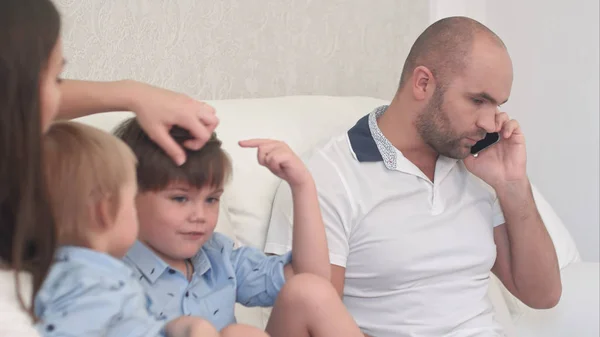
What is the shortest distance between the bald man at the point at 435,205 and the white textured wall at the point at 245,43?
42 cm

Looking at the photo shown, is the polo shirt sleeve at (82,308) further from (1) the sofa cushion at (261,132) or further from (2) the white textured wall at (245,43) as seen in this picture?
(2) the white textured wall at (245,43)

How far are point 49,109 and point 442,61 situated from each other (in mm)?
1028

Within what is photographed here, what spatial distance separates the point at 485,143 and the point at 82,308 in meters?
1.15

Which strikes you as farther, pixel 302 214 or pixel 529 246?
pixel 529 246

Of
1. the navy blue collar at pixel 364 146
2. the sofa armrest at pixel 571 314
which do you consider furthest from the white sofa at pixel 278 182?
the navy blue collar at pixel 364 146

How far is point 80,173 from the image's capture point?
2.93 ft

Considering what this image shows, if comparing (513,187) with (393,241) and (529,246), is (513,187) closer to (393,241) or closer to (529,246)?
(529,246)

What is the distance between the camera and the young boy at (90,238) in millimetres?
866

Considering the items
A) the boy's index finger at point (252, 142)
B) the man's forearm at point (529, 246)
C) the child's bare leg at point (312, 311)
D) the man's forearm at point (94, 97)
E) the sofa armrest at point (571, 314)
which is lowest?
the sofa armrest at point (571, 314)

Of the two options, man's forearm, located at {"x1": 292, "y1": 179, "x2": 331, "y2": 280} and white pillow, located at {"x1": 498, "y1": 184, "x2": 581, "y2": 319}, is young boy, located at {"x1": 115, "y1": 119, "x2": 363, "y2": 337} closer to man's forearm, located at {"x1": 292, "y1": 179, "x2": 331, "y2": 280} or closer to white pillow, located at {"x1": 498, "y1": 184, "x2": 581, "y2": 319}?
man's forearm, located at {"x1": 292, "y1": 179, "x2": 331, "y2": 280}

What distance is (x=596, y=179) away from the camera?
2678 millimetres

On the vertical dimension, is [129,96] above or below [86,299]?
above

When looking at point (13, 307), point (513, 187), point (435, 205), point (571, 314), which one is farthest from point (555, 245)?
point (13, 307)

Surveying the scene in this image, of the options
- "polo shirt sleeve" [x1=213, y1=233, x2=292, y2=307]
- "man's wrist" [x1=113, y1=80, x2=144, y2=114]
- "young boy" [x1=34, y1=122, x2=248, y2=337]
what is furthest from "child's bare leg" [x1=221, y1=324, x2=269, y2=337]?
"man's wrist" [x1=113, y1=80, x2=144, y2=114]
